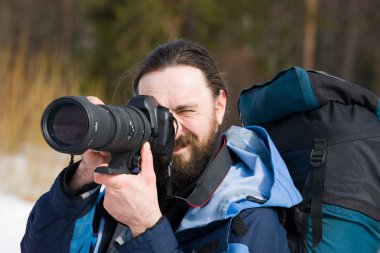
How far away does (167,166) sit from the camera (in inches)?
68.6

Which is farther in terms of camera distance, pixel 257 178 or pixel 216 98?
pixel 216 98

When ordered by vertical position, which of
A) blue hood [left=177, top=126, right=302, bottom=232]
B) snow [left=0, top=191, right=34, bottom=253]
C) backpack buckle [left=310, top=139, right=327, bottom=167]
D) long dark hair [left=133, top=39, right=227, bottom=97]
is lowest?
snow [left=0, top=191, right=34, bottom=253]

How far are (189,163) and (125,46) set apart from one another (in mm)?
9450

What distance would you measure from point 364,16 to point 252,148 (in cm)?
1987

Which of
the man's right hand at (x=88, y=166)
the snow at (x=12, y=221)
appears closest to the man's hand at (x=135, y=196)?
the man's right hand at (x=88, y=166)

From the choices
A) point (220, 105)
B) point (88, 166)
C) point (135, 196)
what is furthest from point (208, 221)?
point (220, 105)

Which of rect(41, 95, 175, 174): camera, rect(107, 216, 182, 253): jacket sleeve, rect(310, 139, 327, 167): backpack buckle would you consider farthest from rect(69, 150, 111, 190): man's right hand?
rect(310, 139, 327, 167): backpack buckle

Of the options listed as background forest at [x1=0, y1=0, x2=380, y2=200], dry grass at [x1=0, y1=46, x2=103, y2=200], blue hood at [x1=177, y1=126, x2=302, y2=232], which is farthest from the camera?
background forest at [x1=0, y1=0, x2=380, y2=200]

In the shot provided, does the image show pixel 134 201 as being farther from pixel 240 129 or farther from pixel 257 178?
pixel 240 129

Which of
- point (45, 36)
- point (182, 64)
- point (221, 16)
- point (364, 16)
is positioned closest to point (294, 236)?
point (182, 64)

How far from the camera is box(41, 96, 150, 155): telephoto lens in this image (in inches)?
52.2

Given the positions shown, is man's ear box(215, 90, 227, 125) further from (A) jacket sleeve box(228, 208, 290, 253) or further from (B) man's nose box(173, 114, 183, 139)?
(A) jacket sleeve box(228, 208, 290, 253)

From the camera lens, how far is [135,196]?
144cm

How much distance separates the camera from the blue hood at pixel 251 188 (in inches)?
63.0
